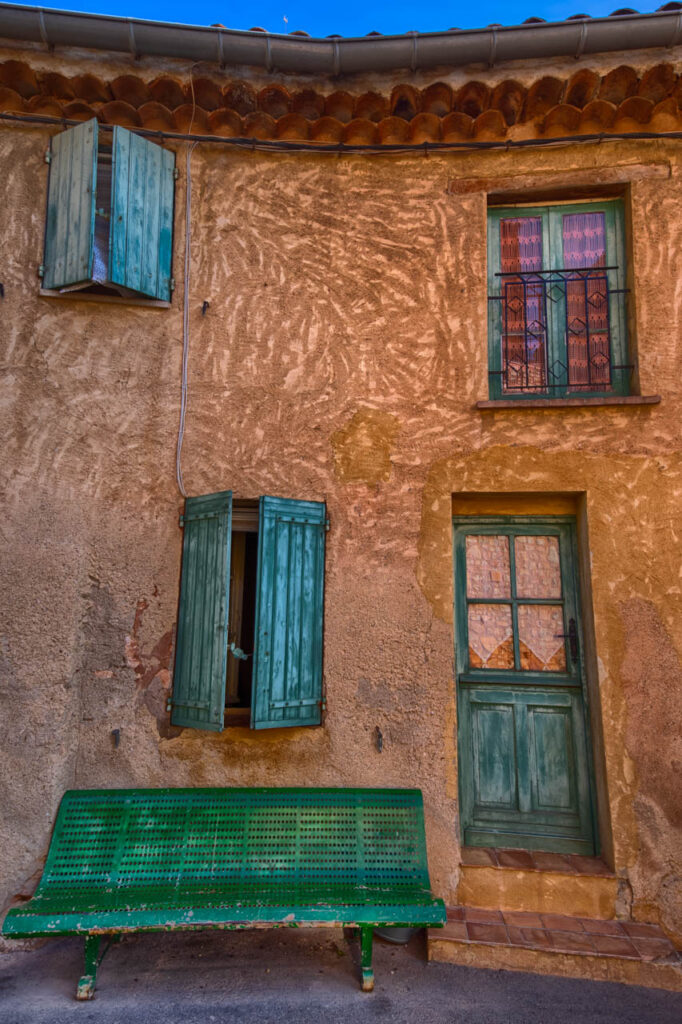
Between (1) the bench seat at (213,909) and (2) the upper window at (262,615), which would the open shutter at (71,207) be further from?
(1) the bench seat at (213,909)

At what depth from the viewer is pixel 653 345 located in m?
3.91

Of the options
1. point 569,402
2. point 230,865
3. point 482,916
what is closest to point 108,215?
point 569,402

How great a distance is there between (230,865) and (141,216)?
13.9 ft

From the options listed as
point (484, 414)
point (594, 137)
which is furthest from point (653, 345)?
point (594, 137)

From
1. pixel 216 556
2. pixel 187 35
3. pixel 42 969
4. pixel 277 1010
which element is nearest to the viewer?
pixel 277 1010

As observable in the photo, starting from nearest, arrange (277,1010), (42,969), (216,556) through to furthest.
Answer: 1. (277,1010)
2. (42,969)
3. (216,556)

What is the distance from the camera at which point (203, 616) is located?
3.65 m

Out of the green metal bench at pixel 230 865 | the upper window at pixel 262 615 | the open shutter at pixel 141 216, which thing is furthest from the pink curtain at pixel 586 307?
the green metal bench at pixel 230 865

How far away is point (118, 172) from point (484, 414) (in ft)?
9.88

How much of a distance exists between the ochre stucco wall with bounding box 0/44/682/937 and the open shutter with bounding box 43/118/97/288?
16cm

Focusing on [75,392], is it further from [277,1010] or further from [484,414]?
[277,1010]

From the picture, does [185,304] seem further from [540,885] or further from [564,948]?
[564,948]

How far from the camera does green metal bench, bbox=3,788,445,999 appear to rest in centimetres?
291

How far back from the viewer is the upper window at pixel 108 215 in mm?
3916
